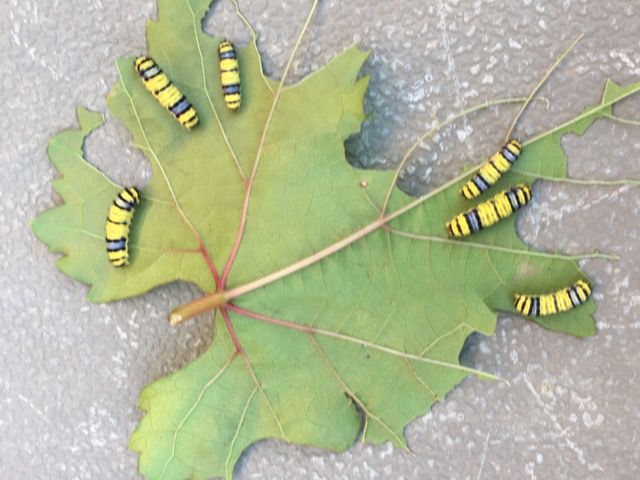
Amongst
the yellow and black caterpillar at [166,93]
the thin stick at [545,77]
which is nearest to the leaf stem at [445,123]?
the thin stick at [545,77]

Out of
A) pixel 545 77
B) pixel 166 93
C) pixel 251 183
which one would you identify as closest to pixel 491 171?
pixel 545 77

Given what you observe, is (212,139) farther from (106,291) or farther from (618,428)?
(618,428)

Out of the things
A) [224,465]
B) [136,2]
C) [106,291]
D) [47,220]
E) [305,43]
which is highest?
[136,2]

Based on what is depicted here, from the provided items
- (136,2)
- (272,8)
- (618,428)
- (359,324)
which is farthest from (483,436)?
(136,2)

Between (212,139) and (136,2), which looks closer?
(212,139)

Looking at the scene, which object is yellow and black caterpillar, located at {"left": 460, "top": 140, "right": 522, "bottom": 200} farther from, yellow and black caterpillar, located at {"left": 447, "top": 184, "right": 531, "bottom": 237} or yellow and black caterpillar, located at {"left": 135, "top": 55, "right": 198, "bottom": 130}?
yellow and black caterpillar, located at {"left": 135, "top": 55, "right": 198, "bottom": 130}

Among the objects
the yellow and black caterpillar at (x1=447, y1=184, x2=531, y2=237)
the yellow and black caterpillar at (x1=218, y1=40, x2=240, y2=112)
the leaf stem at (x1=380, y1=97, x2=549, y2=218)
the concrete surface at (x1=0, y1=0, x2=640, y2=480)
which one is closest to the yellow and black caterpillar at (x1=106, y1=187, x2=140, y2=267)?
the concrete surface at (x1=0, y1=0, x2=640, y2=480)

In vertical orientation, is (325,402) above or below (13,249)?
below
